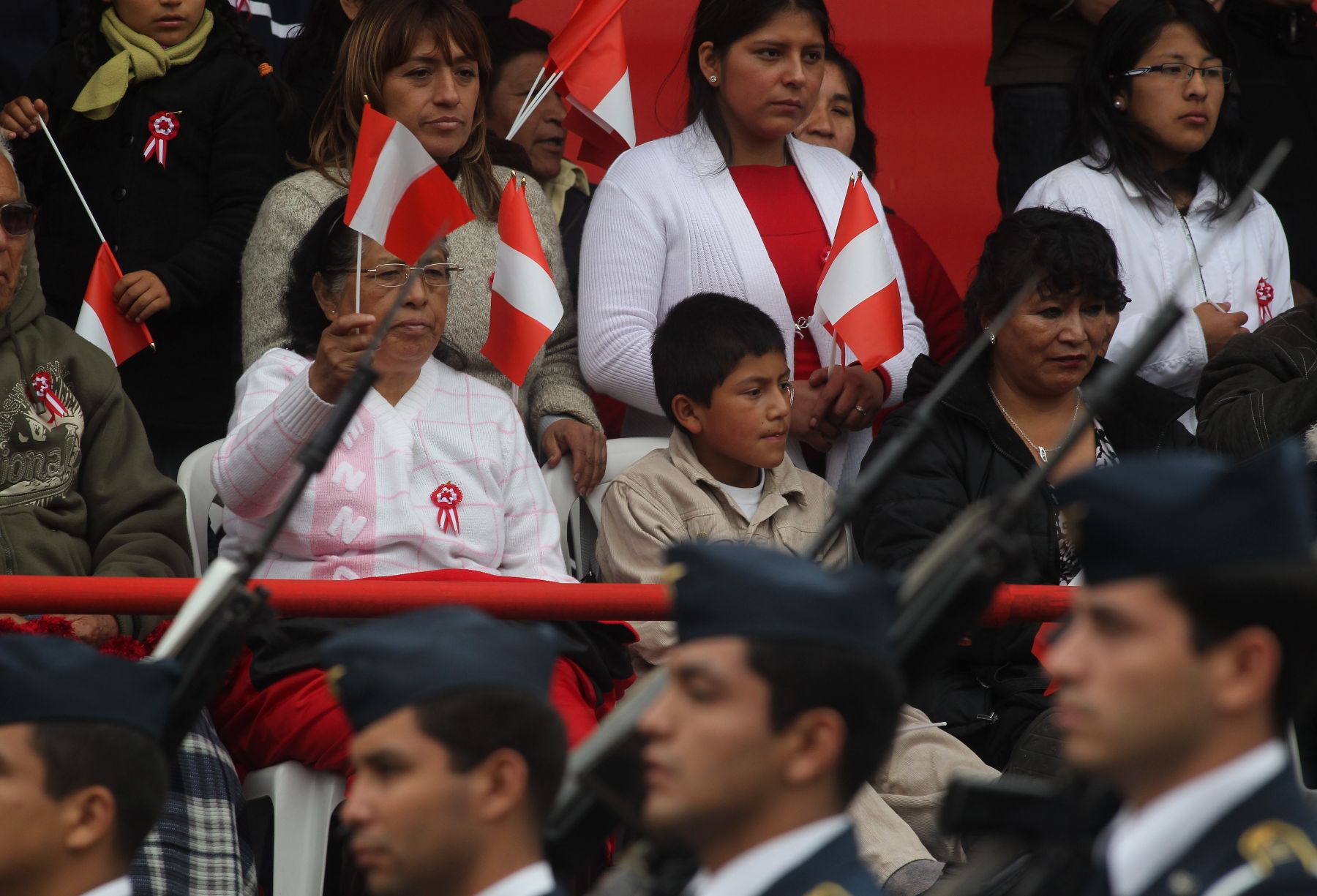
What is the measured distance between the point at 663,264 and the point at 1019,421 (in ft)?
3.32

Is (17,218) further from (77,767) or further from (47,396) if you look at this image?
(77,767)

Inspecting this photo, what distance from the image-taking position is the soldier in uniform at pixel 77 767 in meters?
2.77

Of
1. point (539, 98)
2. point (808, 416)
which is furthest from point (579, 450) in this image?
point (539, 98)

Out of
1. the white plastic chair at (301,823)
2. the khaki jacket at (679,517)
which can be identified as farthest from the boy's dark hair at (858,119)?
the white plastic chair at (301,823)

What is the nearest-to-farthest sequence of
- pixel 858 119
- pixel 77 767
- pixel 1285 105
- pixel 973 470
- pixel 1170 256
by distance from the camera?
pixel 77 767
pixel 973 470
pixel 1170 256
pixel 858 119
pixel 1285 105

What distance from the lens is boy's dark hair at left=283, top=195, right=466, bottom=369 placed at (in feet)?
15.3

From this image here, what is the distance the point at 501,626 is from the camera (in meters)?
2.82

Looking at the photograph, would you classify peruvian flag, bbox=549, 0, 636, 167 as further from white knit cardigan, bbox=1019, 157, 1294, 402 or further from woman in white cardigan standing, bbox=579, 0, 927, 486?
white knit cardigan, bbox=1019, 157, 1294, 402

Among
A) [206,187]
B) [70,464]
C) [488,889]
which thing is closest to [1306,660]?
[488,889]

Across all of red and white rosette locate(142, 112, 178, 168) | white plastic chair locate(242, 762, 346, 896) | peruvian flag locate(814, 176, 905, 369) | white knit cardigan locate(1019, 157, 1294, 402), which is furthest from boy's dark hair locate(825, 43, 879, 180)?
white plastic chair locate(242, 762, 346, 896)

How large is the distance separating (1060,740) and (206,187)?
2620mm

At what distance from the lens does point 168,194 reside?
5227mm

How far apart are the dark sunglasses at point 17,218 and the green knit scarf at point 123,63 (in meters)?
0.82

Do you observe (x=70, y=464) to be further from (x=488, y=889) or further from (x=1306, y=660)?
(x=1306, y=660)
